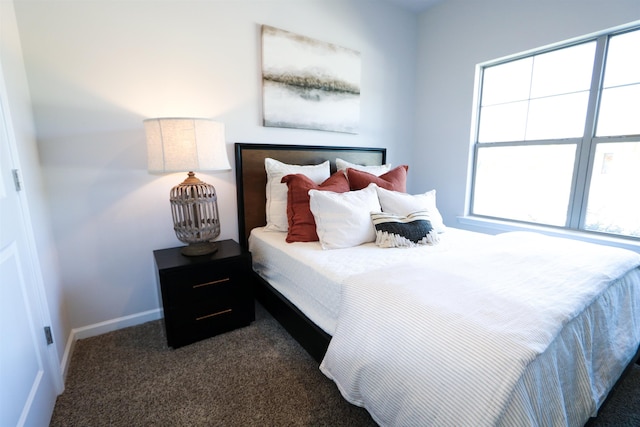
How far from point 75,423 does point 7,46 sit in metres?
1.78

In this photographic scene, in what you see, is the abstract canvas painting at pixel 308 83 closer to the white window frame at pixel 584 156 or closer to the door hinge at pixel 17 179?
the white window frame at pixel 584 156

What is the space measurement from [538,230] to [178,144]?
2.99 m

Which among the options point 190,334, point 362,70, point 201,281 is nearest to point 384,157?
point 362,70

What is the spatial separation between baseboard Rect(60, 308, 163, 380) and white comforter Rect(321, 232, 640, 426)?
1.52 meters

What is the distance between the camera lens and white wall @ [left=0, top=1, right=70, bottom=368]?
1349 mm

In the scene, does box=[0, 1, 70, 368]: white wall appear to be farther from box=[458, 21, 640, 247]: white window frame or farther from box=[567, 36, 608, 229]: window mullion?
box=[567, 36, 608, 229]: window mullion

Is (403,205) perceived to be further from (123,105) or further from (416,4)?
(416,4)

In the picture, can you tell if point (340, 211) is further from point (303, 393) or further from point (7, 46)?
point (7, 46)

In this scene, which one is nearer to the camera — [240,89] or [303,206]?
[303,206]

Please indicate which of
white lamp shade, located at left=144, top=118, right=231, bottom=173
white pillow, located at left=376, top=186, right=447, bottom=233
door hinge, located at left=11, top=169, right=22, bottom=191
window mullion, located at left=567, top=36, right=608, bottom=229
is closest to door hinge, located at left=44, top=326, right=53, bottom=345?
door hinge, located at left=11, top=169, right=22, bottom=191

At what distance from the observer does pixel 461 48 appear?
290 cm

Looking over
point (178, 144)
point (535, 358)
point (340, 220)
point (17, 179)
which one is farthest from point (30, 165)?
point (535, 358)

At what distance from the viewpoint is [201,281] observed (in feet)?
5.83

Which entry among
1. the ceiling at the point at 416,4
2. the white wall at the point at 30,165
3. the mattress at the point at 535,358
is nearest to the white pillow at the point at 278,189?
the mattress at the point at 535,358
